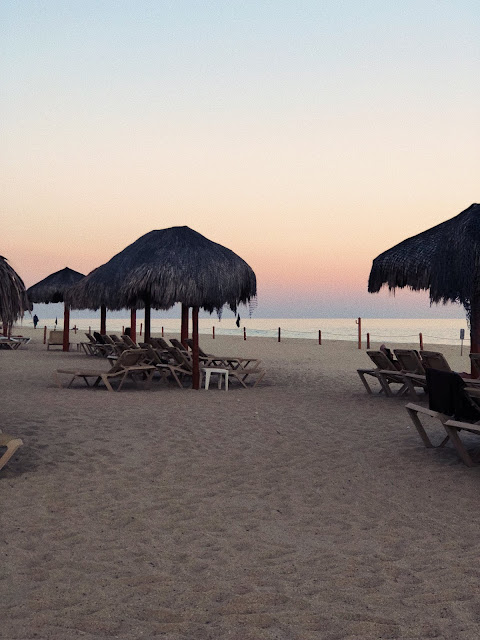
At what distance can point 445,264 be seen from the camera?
9328 millimetres

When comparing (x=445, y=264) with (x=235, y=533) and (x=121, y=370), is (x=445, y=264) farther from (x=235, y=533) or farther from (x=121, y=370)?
(x=235, y=533)

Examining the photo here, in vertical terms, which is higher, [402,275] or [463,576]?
[402,275]

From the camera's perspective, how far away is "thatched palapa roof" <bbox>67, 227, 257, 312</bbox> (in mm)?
10953

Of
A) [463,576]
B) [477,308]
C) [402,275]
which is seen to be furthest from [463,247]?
[463,576]

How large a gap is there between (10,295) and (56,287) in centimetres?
1805

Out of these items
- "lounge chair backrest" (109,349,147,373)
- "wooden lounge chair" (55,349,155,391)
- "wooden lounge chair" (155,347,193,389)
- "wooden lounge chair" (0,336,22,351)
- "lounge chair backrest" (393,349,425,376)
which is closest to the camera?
"lounge chair backrest" (393,349,425,376)

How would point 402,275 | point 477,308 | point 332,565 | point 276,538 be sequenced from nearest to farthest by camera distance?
1. point 332,565
2. point 276,538
3. point 477,308
4. point 402,275

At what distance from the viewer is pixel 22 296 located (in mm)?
6668

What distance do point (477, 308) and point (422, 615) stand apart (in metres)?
8.28

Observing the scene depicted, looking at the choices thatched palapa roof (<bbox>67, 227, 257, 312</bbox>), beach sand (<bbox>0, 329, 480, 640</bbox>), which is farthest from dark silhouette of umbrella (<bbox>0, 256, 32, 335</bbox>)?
thatched palapa roof (<bbox>67, 227, 257, 312</bbox>)

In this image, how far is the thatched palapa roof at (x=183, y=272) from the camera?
35.9 feet

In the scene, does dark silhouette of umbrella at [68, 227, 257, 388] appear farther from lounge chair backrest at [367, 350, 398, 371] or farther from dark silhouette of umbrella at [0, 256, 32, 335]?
dark silhouette of umbrella at [0, 256, 32, 335]

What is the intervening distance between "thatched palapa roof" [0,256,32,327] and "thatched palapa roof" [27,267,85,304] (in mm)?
17619

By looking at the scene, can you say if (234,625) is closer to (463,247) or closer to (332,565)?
(332,565)
